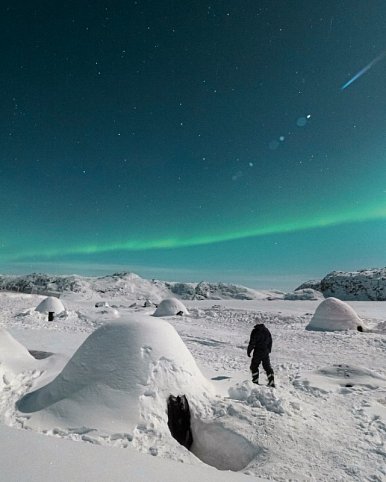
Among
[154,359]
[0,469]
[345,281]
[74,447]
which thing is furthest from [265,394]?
[345,281]

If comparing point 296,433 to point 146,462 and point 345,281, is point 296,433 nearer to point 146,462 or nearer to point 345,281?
point 146,462

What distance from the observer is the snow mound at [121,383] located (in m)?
4.59

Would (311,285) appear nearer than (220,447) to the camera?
No

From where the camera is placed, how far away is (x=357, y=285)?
77.4 metres

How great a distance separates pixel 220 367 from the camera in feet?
31.1

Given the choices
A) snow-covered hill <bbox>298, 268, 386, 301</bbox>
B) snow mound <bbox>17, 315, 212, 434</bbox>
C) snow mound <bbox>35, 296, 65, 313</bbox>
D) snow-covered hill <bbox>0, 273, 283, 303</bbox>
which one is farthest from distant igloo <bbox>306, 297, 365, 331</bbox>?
snow-covered hill <bbox>0, 273, 283, 303</bbox>

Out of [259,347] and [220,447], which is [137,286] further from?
[220,447]

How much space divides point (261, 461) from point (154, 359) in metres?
2.21

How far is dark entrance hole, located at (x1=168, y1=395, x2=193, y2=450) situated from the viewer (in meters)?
4.82

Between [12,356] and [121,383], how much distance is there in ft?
13.5

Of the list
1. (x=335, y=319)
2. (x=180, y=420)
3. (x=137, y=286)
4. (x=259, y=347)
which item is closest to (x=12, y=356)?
(x=180, y=420)

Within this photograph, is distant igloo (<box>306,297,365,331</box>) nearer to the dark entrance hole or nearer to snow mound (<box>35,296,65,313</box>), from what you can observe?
the dark entrance hole

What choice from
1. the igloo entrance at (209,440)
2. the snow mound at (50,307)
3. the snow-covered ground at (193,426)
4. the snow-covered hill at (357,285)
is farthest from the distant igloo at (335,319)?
the snow-covered hill at (357,285)

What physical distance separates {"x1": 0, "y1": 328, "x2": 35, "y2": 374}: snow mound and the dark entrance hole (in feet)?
12.3
